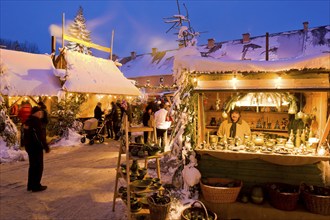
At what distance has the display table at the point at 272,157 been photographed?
4926 mm

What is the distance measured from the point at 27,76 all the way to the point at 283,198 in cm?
1204

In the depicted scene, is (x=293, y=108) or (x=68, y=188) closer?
(x=68, y=188)

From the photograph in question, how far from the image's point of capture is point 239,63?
5070 millimetres

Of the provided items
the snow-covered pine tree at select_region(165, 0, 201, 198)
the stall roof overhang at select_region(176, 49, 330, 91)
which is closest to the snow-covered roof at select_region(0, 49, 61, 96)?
the snow-covered pine tree at select_region(165, 0, 201, 198)

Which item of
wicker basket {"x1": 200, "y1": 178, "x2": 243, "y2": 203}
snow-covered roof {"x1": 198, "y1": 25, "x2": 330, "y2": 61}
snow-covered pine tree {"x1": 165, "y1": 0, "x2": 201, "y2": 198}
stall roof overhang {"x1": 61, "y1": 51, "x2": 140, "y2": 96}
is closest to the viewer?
wicker basket {"x1": 200, "y1": 178, "x2": 243, "y2": 203}

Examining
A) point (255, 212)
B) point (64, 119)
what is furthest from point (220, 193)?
point (64, 119)

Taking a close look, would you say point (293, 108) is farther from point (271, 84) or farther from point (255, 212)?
point (255, 212)

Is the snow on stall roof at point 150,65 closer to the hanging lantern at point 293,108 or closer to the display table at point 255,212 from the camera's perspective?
the hanging lantern at point 293,108

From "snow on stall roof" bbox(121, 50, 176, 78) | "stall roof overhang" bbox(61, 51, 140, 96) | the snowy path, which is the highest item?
"snow on stall roof" bbox(121, 50, 176, 78)

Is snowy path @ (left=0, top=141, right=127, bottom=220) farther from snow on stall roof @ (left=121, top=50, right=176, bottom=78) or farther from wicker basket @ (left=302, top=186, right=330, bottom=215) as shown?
snow on stall roof @ (left=121, top=50, right=176, bottom=78)

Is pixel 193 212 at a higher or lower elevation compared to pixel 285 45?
lower

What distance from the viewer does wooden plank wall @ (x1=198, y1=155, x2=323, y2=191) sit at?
509 centimetres

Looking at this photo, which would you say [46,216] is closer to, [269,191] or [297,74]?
[269,191]

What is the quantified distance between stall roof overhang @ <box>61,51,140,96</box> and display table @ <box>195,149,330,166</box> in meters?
9.37
